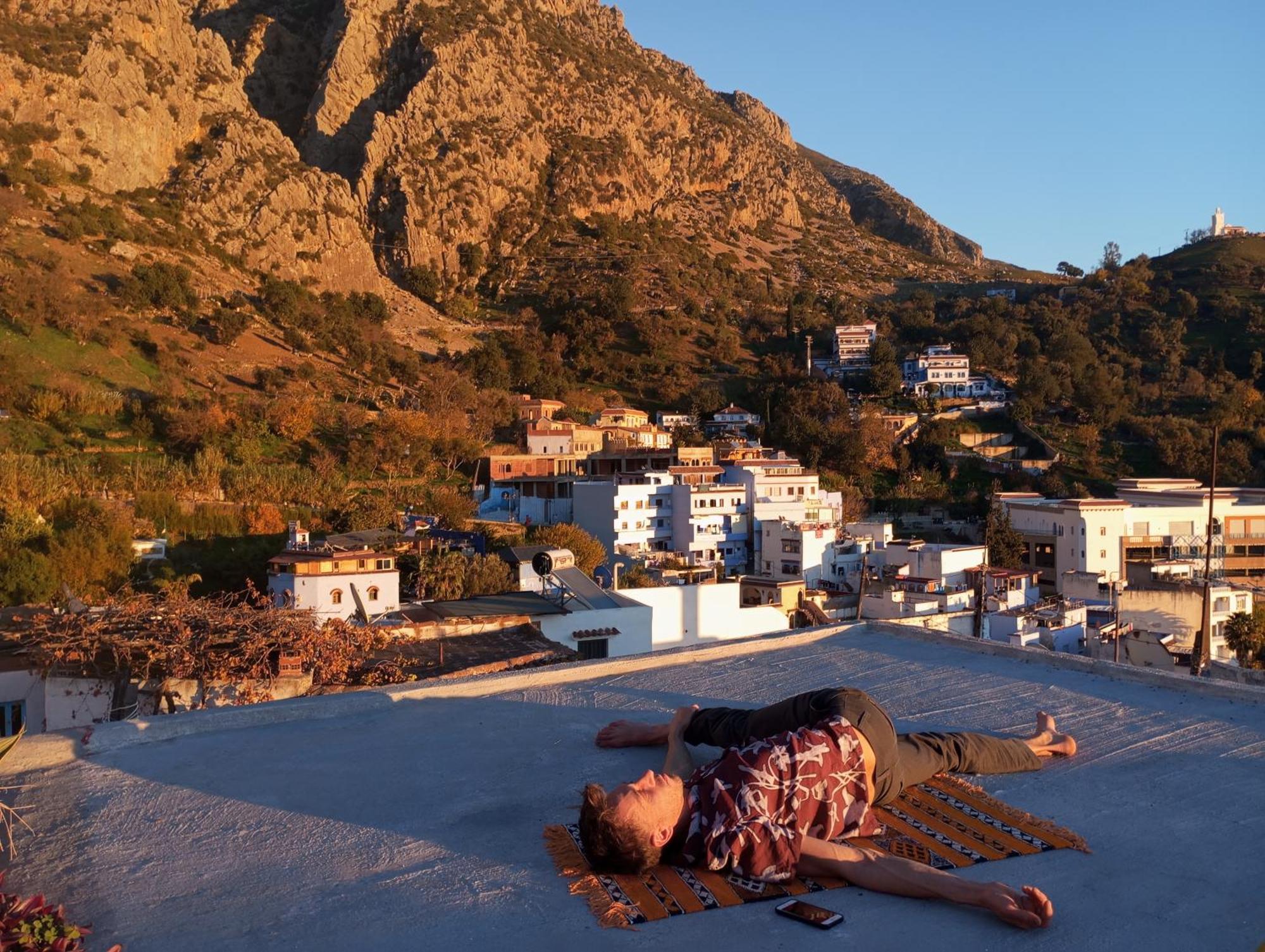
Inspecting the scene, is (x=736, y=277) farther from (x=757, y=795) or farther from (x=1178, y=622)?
(x=757, y=795)

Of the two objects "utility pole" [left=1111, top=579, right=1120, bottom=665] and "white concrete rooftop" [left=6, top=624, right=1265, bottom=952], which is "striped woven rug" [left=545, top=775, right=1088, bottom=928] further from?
"utility pole" [left=1111, top=579, right=1120, bottom=665]

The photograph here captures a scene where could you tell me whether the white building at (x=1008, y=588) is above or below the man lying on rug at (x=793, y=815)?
below

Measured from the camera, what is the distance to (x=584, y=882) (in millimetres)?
2664

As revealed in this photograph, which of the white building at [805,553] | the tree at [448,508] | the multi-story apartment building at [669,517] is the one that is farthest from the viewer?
the multi-story apartment building at [669,517]

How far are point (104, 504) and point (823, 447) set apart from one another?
91.6ft

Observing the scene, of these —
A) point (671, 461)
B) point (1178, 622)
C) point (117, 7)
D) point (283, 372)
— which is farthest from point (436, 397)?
point (117, 7)

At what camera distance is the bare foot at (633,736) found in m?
3.83

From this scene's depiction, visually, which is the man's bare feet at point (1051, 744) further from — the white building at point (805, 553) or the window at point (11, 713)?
the white building at point (805, 553)

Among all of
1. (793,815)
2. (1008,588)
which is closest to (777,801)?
(793,815)

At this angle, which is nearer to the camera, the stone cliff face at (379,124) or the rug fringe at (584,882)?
the rug fringe at (584,882)

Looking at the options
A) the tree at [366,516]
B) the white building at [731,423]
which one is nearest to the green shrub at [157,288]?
the tree at [366,516]

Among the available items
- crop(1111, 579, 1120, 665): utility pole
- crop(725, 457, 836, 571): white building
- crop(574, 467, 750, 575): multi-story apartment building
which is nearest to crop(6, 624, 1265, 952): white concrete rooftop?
crop(1111, 579, 1120, 665): utility pole

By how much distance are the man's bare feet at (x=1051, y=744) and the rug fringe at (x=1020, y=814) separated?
1.54ft

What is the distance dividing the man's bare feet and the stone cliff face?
4934 centimetres
